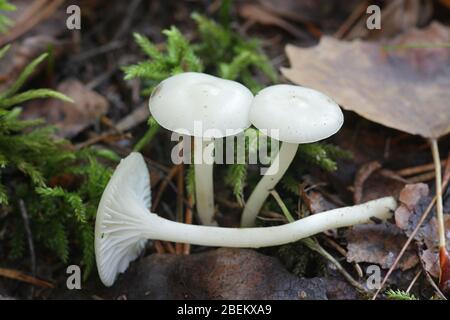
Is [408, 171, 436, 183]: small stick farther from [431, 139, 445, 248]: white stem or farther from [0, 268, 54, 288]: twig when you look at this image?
[0, 268, 54, 288]: twig

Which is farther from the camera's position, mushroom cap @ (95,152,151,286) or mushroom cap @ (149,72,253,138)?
mushroom cap @ (95,152,151,286)

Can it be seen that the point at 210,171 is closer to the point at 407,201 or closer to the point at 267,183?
the point at 267,183

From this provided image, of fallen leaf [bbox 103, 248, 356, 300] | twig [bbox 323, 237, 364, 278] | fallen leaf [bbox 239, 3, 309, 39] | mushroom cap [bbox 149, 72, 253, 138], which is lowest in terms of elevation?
twig [bbox 323, 237, 364, 278]

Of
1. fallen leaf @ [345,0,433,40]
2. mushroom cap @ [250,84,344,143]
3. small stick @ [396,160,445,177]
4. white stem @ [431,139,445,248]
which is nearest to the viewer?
mushroom cap @ [250,84,344,143]

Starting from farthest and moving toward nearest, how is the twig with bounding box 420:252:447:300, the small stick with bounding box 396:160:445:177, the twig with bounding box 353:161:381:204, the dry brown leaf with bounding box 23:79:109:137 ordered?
1. the dry brown leaf with bounding box 23:79:109:137
2. the small stick with bounding box 396:160:445:177
3. the twig with bounding box 353:161:381:204
4. the twig with bounding box 420:252:447:300

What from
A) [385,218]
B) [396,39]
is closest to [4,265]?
[385,218]

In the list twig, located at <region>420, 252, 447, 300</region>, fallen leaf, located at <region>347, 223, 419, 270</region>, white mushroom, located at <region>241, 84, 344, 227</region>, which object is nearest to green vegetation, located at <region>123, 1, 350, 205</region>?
fallen leaf, located at <region>347, 223, 419, 270</region>
